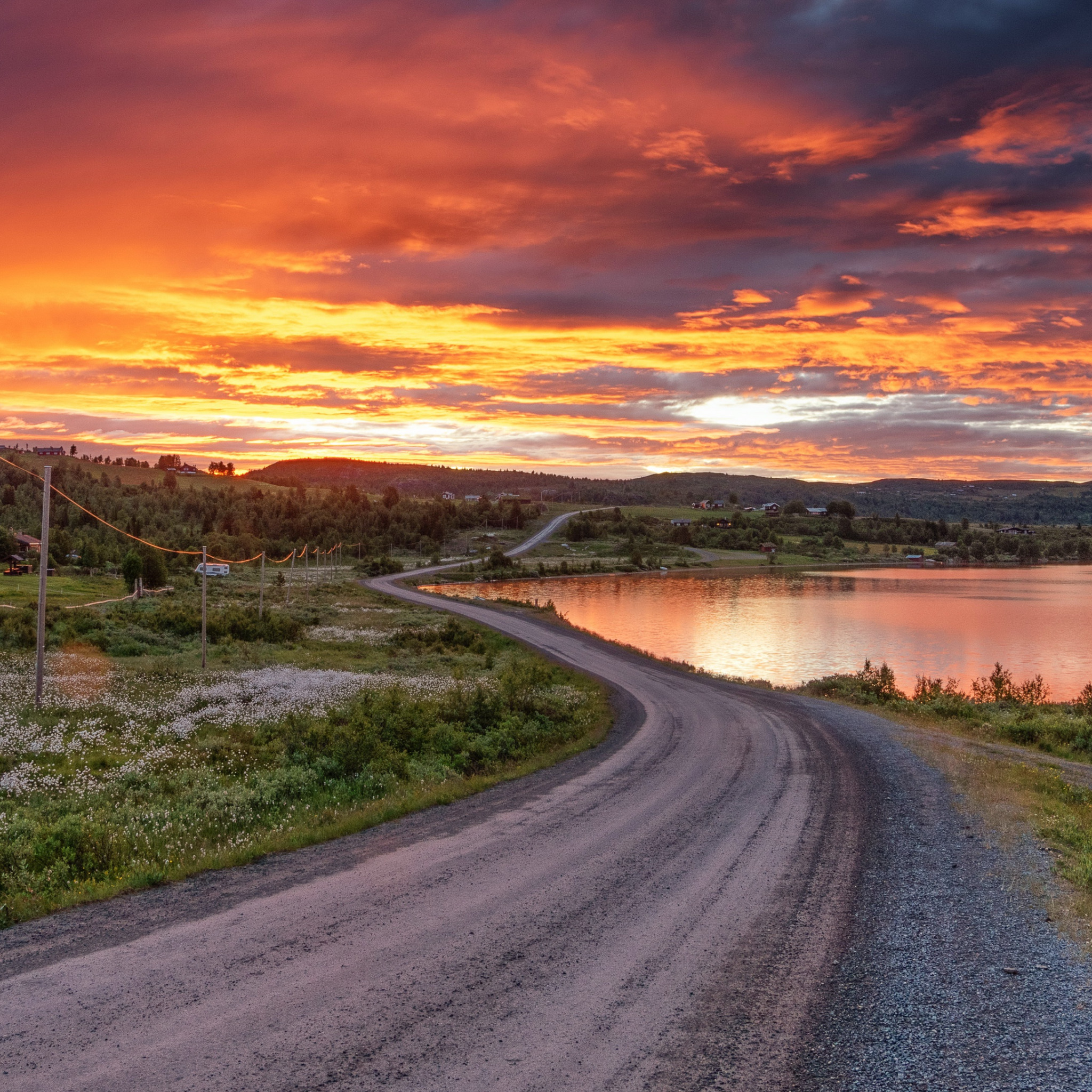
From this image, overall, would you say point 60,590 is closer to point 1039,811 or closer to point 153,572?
point 153,572

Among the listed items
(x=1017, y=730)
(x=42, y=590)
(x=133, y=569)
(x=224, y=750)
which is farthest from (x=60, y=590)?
(x=1017, y=730)

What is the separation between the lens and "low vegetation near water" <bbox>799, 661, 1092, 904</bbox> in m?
13.6

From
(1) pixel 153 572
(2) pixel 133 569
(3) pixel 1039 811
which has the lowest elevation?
(1) pixel 153 572

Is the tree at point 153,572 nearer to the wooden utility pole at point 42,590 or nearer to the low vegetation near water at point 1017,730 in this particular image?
the wooden utility pole at point 42,590

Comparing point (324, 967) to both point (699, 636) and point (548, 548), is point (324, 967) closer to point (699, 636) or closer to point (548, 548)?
point (699, 636)

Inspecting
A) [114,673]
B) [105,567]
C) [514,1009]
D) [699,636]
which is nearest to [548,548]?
[105,567]

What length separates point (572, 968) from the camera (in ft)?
28.6

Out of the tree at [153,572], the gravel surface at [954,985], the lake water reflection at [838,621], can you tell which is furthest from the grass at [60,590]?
the gravel surface at [954,985]

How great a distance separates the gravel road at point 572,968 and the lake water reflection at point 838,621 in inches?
1383

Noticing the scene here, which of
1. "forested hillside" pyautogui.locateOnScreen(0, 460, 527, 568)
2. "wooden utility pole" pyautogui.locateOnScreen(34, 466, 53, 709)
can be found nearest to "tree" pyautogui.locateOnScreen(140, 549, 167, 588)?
"forested hillside" pyautogui.locateOnScreen(0, 460, 527, 568)

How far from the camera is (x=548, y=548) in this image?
16788cm

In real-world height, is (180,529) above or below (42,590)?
below

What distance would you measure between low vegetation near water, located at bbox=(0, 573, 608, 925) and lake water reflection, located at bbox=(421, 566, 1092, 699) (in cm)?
2507

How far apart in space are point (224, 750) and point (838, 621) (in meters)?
66.6
